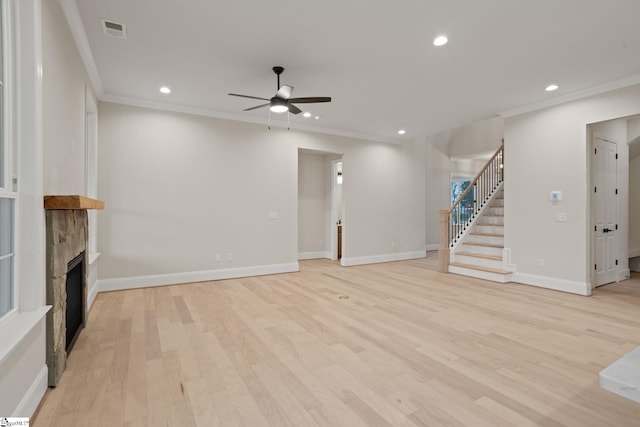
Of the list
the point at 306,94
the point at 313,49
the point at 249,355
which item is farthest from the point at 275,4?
the point at 249,355

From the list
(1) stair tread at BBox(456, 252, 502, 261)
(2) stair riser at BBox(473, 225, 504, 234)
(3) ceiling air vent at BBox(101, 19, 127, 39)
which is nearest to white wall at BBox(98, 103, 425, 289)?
(3) ceiling air vent at BBox(101, 19, 127, 39)

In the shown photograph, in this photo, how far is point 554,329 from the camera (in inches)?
131

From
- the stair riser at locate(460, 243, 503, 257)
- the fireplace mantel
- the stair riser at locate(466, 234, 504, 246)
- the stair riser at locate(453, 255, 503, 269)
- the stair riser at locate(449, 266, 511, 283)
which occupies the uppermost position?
the fireplace mantel

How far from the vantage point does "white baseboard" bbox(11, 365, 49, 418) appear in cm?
181

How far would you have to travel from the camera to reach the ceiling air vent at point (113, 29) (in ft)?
10.0

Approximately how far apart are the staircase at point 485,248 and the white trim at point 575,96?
7.57 feet

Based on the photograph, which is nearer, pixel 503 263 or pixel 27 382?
pixel 27 382

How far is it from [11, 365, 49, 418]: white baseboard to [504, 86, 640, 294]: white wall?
6.23 m

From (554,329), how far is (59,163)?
16.4 ft

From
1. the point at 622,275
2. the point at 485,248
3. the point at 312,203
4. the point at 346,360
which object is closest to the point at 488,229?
the point at 485,248

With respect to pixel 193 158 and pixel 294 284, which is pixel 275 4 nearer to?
pixel 193 158

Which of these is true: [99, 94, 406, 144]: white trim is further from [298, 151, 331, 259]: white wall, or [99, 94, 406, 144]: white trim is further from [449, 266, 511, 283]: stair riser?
[449, 266, 511, 283]: stair riser

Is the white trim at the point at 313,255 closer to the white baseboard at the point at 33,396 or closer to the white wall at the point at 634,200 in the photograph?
the white baseboard at the point at 33,396

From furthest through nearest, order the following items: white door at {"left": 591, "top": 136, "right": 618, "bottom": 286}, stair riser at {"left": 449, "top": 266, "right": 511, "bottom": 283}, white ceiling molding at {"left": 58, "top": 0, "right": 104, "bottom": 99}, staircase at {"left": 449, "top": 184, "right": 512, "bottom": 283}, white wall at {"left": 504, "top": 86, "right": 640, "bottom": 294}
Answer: staircase at {"left": 449, "top": 184, "right": 512, "bottom": 283} < stair riser at {"left": 449, "top": 266, "right": 511, "bottom": 283} < white door at {"left": 591, "top": 136, "right": 618, "bottom": 286} < white wall at {"left": 504, "top": 86, "right": 640, "bottom": 294} < white ceiling molding at {"left": 58, "top": 0, "right": 104, "bottom": 99}
